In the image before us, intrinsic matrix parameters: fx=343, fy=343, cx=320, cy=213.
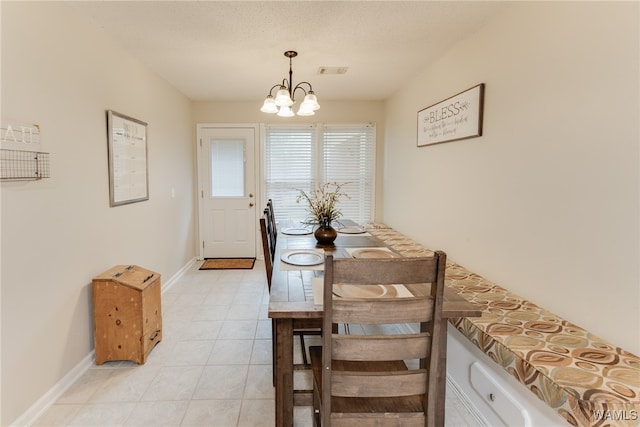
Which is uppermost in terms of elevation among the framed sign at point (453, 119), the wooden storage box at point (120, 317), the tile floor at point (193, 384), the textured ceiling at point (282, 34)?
the textured ceiling at point (282, 34)

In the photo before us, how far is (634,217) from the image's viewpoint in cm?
A: 141

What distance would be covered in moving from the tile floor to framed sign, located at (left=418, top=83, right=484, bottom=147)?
1.87 metres

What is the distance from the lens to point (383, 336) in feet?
4.20

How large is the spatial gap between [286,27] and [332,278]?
202 cm

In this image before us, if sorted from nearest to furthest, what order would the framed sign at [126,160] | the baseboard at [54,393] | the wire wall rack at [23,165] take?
the wire wall rack at [23,165]
the baseboard at [54,393]
the framed sign at [126,160]

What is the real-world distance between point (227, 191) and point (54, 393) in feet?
11.1

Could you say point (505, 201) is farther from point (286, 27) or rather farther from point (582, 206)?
point (286, 27)

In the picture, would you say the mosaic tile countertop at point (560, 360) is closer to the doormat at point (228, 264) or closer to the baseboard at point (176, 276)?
the baseboard at point (176, 276)

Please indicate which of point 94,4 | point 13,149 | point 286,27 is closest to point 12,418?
point 13,149

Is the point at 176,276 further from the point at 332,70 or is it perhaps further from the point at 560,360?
the point at 560,360

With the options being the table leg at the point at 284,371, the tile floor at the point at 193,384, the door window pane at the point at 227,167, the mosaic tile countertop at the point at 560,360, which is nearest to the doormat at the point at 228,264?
the door window pane at the point at 227,167

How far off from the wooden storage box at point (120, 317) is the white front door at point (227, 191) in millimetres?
2738

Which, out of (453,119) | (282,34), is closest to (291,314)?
(282,34)

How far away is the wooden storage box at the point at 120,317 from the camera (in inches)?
91.0
